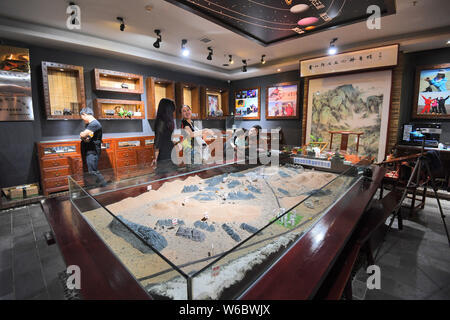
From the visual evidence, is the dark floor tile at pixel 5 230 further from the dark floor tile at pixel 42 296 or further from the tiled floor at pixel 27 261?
the dark floor tile at pixel 42 296

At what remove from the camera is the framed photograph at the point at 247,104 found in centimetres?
759

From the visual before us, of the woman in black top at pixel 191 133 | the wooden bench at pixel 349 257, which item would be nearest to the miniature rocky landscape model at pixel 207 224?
the wooden bench at pixel 349 257

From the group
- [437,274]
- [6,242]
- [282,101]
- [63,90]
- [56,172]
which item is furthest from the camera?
[282,101]

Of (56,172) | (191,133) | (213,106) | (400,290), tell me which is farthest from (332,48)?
Result: (56,172)

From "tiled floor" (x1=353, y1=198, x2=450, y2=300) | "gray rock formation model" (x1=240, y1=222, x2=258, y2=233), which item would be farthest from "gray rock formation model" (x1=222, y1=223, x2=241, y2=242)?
"tiled floor" (x1=353, y1=198, x2=450, y2=300)

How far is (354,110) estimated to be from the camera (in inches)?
209

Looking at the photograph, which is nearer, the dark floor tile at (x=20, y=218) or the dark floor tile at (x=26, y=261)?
the dark floor tile at (x=26, y=261)

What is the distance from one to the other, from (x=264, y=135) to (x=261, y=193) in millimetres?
4959

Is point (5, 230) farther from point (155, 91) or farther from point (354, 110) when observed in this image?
point (354, 110)

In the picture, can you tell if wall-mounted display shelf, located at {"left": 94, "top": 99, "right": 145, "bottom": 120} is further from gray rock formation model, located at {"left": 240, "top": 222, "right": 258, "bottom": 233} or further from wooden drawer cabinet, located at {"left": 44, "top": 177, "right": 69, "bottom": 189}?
gray rock formation model, located at {"left": 240, "top": 222, "right": 258, "bottom": 233}

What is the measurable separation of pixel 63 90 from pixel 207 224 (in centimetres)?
485

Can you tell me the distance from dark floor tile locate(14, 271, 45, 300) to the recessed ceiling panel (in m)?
3.23

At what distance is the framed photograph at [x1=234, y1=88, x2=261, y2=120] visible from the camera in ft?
24.9

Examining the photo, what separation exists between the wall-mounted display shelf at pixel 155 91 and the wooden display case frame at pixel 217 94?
3.63ft
